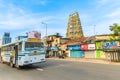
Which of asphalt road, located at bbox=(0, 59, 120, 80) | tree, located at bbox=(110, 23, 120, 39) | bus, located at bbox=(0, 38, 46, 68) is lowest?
asphalt road, located at bbox=(0, 59, 120, 80)

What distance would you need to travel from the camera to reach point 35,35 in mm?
19344

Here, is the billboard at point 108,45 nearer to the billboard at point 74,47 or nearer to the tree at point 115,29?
the tree at point 115,29

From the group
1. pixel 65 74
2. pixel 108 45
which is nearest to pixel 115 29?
pixel 108 45

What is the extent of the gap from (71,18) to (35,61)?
95.3 meters

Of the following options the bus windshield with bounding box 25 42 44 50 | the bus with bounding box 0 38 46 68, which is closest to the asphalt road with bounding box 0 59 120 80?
the bus with bounding box 0 38 46 68

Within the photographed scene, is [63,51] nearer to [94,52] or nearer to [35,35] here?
[94,52]

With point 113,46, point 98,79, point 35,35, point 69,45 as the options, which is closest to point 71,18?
point 69,45

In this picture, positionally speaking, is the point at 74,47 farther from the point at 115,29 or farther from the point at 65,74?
the point at 65,74

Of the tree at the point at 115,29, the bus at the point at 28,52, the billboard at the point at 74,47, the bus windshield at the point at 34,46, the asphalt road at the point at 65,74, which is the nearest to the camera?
the asphalt road at the point at 65,74

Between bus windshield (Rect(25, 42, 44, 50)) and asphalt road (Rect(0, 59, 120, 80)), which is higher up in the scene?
bus windshield (Rect(25, 42, 44, 50))

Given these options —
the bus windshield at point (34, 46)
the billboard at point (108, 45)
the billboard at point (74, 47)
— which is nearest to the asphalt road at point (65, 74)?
the bus windshield at point (34, 46)

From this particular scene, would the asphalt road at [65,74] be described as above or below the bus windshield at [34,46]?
below

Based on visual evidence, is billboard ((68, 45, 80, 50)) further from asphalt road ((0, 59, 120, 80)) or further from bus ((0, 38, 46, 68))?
asphalt road ((0, 59, 120, 80))

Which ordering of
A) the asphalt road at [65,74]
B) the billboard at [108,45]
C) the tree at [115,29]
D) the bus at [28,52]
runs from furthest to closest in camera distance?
the billboard at [108,45], the tree at [115,29], the bus at [28,52], the asphalt road at [65,74]
